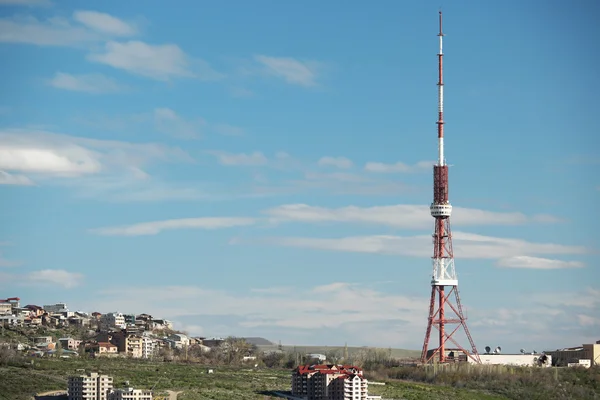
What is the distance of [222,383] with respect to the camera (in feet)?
393

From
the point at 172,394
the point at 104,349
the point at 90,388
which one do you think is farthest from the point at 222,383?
the point at 104,349

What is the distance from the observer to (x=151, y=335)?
197 metres

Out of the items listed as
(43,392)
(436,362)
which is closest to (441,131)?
(436,362)

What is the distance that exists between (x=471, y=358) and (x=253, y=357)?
122 ft

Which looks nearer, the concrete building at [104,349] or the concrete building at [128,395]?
the concrete building at [128,395]

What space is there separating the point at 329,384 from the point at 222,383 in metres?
15.6

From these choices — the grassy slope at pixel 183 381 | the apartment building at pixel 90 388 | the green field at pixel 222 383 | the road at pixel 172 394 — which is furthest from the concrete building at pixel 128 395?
the grassy slope at pixel 183 381

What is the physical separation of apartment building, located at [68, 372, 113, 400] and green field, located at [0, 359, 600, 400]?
17.9ft

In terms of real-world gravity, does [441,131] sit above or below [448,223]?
above

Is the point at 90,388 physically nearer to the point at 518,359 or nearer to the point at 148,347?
the point at 518,359

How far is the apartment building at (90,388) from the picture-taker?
322ft

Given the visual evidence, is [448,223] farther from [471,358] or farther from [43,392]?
[43,392]

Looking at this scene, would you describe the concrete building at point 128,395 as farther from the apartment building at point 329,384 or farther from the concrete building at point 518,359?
the concrete building at point 518,359

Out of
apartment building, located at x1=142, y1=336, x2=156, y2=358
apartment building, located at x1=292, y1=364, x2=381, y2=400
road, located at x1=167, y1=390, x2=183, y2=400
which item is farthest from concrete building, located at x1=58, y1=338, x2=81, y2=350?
apartment building, located at x1=292, y1=364, x2=381, y2=400
